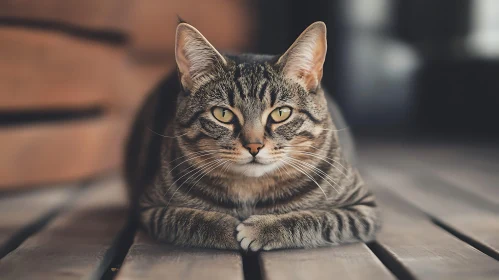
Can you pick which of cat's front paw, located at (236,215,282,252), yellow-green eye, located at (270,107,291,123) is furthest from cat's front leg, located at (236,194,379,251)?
yellow-green eye, located at (270,107,291,123)

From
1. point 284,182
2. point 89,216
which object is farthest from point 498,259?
point 89,216

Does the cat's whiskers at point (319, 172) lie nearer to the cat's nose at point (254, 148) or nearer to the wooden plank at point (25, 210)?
the cat's nose at point (254, 148)

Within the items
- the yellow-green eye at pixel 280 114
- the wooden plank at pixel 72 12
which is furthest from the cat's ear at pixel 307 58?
the wooden plank at pixel 72 12

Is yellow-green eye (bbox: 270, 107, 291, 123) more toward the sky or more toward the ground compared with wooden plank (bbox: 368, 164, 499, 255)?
more toward the sky

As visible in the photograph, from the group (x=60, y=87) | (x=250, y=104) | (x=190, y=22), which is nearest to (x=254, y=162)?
(x=250, y=104)

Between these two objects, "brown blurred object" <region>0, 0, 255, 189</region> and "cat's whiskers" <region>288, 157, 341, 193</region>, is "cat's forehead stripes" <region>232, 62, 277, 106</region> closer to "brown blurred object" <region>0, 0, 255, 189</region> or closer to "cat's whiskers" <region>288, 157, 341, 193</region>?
"cat's whiskers" <region>288, 157, 341, 193</region>

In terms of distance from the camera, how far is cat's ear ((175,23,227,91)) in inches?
58.9

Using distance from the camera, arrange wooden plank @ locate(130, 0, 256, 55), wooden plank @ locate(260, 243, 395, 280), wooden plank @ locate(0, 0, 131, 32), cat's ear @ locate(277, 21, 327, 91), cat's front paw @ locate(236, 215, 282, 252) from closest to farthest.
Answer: wooden plank @ locate(260, 243, 395, 280) → cat's front paw @ locate(236, 215, 282, 252) → cat's ear @ locate(277, 21, 327, 91) → wooden plank @ locate(0, 0, 131, 32) → wooden plank @ locate(130, 0, 256, 55)

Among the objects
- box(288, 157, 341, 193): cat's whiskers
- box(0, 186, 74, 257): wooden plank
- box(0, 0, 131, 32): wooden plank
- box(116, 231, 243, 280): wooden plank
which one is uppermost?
box(0, 0, 131, 32): wooden plank

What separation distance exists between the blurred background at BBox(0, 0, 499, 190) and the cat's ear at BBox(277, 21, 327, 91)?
3.51 ft

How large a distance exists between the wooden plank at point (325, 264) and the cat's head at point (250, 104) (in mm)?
221

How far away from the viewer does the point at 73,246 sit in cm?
147

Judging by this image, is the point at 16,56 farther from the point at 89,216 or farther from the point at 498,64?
the point at 498,64

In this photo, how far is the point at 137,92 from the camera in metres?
3.20
